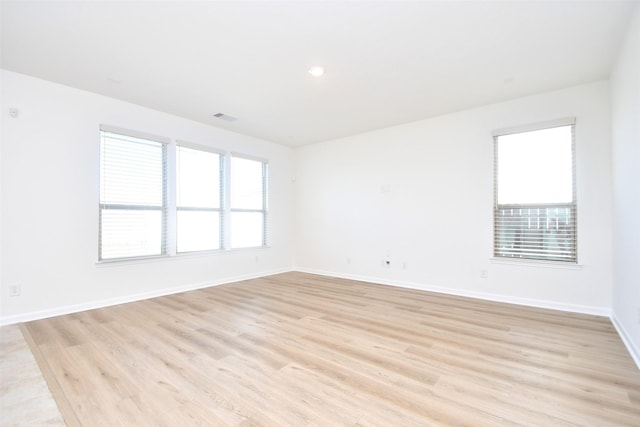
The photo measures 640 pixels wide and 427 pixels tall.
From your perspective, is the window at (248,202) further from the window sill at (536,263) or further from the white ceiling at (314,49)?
the window sill at (536,263)

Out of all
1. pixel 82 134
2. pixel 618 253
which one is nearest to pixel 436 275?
pixel 618 253

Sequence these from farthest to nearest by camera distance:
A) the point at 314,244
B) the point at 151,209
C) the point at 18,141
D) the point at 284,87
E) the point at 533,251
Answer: the point at 314,244 → the point at 151,209 → the point at 533,251 → the point at 284,87 → the point at 18,141

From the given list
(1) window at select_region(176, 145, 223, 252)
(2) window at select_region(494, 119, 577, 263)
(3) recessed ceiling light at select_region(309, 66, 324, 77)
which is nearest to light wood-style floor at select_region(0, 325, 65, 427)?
(1) window at select_region(176, 145, 223, 252)

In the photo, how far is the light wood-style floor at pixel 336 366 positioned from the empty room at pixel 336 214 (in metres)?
0.02

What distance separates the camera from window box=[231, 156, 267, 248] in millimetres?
5578

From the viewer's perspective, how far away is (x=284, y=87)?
3.64m

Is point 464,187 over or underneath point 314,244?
over

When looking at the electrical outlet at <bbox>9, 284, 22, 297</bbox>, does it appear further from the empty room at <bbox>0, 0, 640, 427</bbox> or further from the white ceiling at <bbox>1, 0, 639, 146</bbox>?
the white ceiling at <bbox>1, 0, 639, 146</bbox>

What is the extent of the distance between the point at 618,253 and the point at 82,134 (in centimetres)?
626

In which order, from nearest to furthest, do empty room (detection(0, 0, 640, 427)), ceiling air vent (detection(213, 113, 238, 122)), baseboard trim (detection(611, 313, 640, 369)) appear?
empty room (detection(0, 0, 640, 427))
baseboard trim (detection(611, 313, 640, 369))
ceiling air vent (detection(213, 113, 238, 122))

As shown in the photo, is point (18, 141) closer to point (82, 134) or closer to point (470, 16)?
point (82, 134)

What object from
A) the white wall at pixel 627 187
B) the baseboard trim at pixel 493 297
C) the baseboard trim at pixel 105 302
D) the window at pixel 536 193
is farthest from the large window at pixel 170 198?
the white wall at pixel 627 187

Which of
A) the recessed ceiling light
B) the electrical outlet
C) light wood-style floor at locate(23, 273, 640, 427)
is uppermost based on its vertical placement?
the recessed ceiling light

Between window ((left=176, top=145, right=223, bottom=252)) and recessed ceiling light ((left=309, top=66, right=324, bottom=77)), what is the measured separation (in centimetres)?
263
